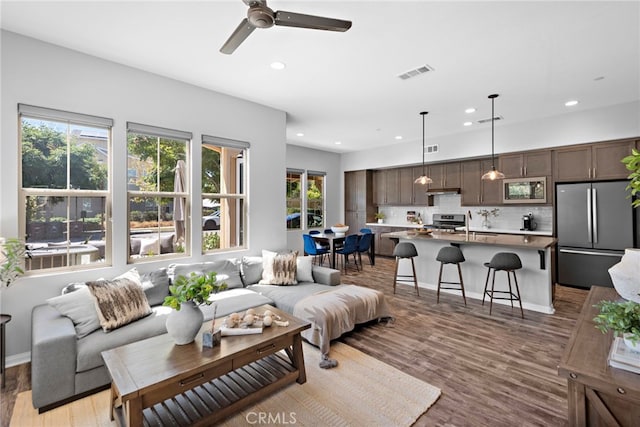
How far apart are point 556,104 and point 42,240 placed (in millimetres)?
7017

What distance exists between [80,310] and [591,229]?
6.86m

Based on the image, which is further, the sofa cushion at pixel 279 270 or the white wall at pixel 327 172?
the white wall at pixel 327 172

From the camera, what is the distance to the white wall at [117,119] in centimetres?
268

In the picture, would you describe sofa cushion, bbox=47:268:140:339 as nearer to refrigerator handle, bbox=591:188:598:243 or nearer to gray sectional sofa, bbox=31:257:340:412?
gray sectional sofa, bbox=31:257:340:412

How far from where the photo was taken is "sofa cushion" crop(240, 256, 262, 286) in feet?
12.8

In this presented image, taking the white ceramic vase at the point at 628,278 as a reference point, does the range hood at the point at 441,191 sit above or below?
above

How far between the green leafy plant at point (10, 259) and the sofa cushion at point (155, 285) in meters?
0.96

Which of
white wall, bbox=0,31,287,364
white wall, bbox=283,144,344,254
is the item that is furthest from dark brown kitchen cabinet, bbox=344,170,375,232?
white wall, bbox=0,31,287,364

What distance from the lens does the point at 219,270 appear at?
3697mm

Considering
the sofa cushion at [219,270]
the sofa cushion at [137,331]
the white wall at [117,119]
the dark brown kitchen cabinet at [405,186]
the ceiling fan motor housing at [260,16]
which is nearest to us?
the ceiling fan motor housing at [260,16]

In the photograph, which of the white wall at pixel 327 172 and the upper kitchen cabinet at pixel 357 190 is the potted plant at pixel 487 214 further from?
the white wall at pixel 327 172

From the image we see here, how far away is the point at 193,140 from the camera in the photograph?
3.86 meters

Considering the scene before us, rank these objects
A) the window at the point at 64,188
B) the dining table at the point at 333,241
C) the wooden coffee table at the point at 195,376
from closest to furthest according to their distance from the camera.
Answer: the wooden coffee table at the point at 195,376
the window at the point at 64,188
the dining table at the point at 333,241

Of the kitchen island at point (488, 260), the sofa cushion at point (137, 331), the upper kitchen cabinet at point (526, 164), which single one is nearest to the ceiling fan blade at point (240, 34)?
the sofa cushion at point (137, 331)
